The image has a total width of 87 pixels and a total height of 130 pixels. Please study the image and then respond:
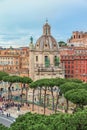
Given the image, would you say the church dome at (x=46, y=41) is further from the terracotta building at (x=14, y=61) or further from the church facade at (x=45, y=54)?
the terracotta building at (x=14, y=61)

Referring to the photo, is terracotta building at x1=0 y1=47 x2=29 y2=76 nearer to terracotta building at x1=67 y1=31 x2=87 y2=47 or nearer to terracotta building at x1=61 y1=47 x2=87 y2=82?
terracotta building at x1=61 y1=47 x2=87 y2=82

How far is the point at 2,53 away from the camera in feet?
515

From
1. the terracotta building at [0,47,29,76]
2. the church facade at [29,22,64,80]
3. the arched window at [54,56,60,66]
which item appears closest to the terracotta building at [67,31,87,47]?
the terracotta building at [0,47,29,76]

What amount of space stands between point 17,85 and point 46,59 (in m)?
11.7

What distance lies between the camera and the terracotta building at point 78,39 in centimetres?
17306

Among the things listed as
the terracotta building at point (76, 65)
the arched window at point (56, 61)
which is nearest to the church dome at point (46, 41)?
the arched window at point (56, 61)

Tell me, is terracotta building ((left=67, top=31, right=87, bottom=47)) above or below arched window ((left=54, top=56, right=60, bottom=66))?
above

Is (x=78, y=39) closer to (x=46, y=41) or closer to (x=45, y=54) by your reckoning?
(x=46, y=41)

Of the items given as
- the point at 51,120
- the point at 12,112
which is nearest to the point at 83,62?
the point at 12,112

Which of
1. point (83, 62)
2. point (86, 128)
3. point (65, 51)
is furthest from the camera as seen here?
point (65, 51)

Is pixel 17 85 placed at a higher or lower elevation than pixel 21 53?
lower

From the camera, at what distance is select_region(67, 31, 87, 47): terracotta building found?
173m

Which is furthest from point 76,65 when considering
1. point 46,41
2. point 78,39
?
point 78,39

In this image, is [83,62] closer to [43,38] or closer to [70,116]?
[43,38]
